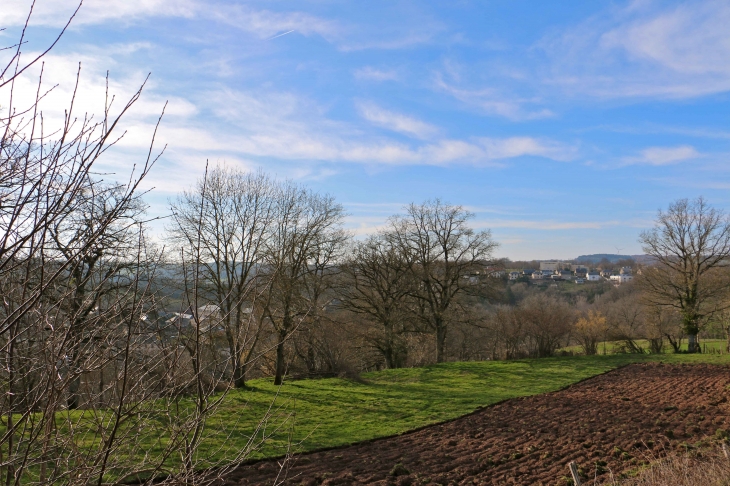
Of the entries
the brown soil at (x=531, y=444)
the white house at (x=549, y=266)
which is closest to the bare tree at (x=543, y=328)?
the brown soil at (x=531, y=444)

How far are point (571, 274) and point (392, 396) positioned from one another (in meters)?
57.2

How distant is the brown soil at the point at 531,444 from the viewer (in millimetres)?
9242

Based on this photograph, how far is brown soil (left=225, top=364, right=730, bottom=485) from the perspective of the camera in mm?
9242

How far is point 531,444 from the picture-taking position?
37.2 ft

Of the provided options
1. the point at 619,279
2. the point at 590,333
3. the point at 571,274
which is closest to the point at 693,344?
the point at 590,333

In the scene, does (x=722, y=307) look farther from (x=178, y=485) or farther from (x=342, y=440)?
(x=178, y=485)

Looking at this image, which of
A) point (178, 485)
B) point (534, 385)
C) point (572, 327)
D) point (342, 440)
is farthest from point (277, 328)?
point (572, 327)

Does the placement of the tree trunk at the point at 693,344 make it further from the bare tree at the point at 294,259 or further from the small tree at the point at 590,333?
the bare tree at the point at 294,259

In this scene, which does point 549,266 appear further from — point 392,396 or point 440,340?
point 392,396

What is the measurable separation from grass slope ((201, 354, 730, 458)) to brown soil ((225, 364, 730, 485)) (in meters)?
0.80

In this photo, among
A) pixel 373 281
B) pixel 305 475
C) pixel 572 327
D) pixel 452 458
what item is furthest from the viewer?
pixel 572 327

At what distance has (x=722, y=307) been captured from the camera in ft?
90.6

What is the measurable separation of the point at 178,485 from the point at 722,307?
109 feet

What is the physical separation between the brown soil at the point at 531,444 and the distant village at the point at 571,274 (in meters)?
34.2
